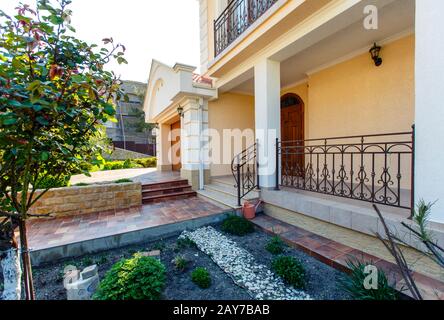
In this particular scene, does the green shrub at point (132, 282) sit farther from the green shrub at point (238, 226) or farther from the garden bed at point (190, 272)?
the green shrub at point (238, 226)

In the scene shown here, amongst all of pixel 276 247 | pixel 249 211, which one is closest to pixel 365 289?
pixel 276 247

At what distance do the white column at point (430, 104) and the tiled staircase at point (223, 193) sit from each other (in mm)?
2862

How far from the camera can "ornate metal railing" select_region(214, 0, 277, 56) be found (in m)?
4.24

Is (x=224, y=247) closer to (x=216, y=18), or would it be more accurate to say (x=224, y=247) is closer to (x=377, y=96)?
(x=377, y=96)

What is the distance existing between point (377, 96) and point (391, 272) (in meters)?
3.61

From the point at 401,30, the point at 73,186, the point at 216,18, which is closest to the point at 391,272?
the point at 401,30

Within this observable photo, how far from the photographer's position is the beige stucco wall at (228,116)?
6.66 m

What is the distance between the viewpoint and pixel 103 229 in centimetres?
372

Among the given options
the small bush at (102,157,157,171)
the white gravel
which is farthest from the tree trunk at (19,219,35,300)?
the small bush at (102,157,157,171)

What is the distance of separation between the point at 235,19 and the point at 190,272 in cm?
579

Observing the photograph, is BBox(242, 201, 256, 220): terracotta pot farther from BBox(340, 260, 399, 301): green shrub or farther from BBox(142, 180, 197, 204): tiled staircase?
BBox(142, 180, 197, 204): tiled staircase

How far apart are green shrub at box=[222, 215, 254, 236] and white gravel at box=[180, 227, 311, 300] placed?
199 mm

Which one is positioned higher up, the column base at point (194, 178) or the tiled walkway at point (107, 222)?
the column base at point (194, 178)

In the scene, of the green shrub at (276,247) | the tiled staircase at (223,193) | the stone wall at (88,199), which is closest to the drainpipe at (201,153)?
the tiled staircase at (223,193)
